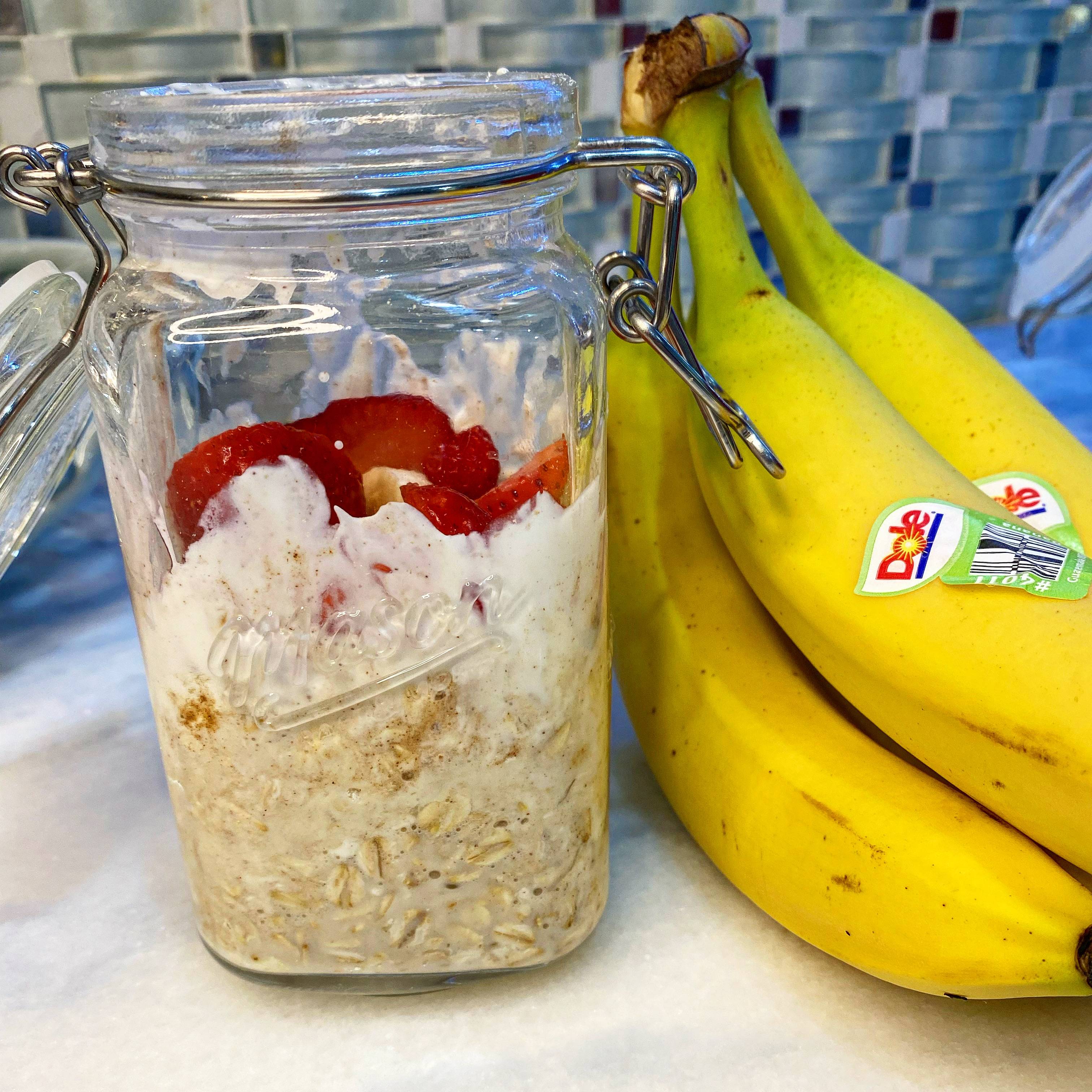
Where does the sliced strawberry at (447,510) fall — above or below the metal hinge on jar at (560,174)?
below

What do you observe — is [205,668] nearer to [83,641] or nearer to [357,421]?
[357,421]

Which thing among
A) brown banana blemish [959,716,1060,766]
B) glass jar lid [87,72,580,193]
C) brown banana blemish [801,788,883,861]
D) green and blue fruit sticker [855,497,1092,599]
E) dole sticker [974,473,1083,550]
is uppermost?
glass jar lid [87,72,580,193]

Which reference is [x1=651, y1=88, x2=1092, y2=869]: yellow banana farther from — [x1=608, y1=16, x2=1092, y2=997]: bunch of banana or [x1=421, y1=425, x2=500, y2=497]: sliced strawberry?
[x1=421, y1=425, x2=500, y2=497]: sliced strawberry

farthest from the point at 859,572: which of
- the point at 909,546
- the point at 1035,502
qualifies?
the point at 1035,502

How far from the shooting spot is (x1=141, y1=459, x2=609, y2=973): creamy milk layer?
313 mm

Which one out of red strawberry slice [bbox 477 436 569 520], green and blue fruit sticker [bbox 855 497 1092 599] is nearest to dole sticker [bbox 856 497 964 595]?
green and blue fruit sticker [bbox 855 497 1092 599]

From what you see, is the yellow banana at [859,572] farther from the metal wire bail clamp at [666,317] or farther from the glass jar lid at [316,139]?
the glass jar lid at [316,139]

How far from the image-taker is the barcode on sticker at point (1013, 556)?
0.33 m

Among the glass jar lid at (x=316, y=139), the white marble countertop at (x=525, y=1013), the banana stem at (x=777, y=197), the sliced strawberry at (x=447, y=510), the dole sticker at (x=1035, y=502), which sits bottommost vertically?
the white marble countertop at (x=525, y=1013)

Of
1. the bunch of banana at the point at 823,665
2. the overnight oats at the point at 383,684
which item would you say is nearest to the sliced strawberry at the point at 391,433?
the overnight oats at the point at 383,684

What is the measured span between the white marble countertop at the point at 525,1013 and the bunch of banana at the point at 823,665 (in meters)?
0.03

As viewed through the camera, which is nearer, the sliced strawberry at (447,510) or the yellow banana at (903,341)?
the sliced strawberry at (447,510)

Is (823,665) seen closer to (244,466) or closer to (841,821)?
(841,821)

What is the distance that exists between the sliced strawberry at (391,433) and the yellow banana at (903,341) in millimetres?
209
